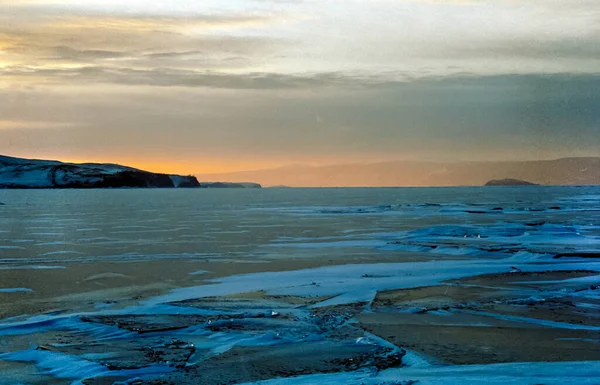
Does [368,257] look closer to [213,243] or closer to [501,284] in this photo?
[501,284]

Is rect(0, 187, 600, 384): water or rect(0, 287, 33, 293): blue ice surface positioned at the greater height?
rect(0, 287, 33, 293): blue ice surface

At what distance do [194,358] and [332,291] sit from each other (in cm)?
517

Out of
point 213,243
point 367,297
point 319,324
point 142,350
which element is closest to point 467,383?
point 319,324

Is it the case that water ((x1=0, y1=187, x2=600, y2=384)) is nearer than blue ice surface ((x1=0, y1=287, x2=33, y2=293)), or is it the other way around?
Result: water ((x1=0, y1=187, x2=600, y2=384))

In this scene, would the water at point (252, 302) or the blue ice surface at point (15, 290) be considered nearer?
the water at point (252, 302)

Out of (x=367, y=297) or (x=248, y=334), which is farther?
(x=367, y=297)

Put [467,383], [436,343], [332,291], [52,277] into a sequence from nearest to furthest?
1. [467,383]
2. [436,343]
3. [332,291]
4. [52,277]

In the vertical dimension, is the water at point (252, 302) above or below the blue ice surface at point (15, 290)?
below

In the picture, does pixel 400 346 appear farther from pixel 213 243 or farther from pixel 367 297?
pixel 213 243

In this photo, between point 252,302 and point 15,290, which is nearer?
point 252,302

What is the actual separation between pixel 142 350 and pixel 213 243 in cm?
1531

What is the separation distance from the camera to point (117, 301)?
1220cm

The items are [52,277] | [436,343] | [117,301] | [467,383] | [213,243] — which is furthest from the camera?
[213,243]

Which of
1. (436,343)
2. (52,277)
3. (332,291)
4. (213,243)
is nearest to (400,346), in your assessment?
(436,343)
